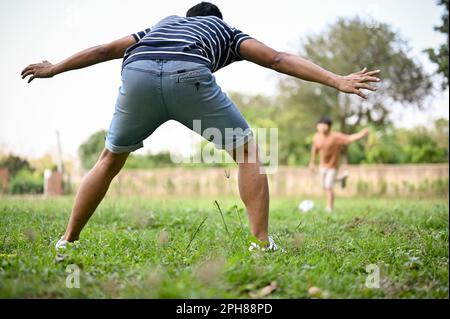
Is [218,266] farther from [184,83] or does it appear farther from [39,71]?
[39,71]

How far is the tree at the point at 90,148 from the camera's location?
18.1 meters

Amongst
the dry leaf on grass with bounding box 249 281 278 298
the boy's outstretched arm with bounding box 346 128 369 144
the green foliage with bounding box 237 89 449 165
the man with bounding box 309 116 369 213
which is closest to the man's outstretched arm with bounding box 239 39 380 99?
the dry leaf on grass with bounding box 249 281 278 298

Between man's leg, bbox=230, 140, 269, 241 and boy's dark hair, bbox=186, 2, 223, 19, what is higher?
boy's dark hair, bbox=186, 2, 223, 19

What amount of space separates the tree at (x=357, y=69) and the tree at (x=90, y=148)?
28.2ft

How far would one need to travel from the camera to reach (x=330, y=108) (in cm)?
2236

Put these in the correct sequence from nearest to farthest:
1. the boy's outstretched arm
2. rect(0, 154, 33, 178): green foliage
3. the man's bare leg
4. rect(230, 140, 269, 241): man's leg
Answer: rect(230, 140, 269, 241): man's leg < the man's bare leg < the boy's outstretched arm < rect(0, 154, 33, 178): green foliage

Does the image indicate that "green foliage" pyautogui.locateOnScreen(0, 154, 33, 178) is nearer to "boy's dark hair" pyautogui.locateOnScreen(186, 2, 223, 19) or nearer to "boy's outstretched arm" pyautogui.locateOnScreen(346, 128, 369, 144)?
"boy's outstretched arm" pyautogui.locateOnScreen(346, 128, 369, 144)

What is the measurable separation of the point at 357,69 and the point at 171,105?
17.7m

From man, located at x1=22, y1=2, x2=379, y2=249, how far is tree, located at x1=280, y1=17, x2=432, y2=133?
16.6 meters

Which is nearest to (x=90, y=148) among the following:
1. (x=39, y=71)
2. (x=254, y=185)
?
(x=39, y=71)

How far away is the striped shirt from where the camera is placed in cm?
290

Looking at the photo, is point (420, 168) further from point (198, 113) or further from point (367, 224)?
point (198, 113)

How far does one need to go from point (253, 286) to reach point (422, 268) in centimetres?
98

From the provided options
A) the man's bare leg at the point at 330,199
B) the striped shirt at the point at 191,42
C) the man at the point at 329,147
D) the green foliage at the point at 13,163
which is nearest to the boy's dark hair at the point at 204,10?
the striped shirt at the point at 191,42
